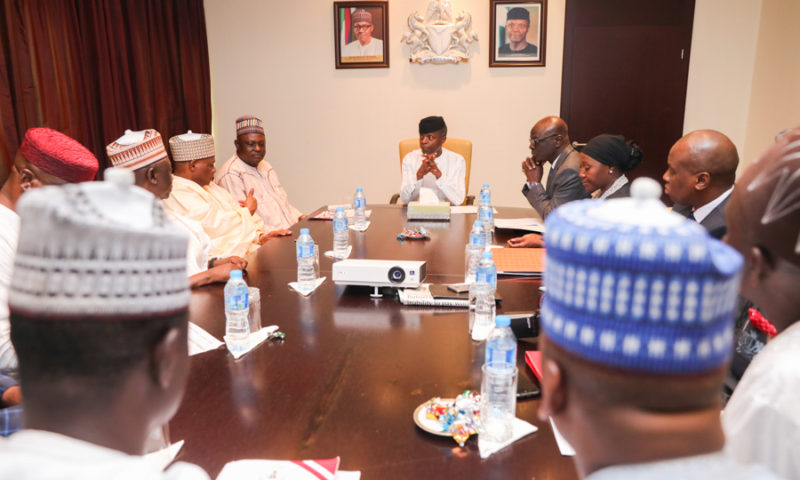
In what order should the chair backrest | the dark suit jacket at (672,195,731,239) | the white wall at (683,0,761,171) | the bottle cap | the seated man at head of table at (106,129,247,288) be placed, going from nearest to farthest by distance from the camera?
the bottle cap → the dark suit jacket at (672,195,731,239) → the seated man at head of table at (106,129,247,288) → the chair backrest → the white wall at (683,0,761,171)

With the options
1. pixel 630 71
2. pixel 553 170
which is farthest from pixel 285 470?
pixel 630 71

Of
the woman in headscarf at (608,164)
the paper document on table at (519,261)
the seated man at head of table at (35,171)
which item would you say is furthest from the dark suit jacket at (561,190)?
the seated man at head of table at (35,171)

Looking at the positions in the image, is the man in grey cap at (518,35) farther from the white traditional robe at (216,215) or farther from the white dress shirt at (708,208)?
the white dress shirt at (708,208)

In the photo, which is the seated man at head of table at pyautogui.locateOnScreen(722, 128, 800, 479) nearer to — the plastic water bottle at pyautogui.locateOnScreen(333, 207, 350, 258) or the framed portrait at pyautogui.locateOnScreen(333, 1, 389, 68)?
the plastic water bottle at pyautogui.locateOnScreen(333, 207, 350, 258)

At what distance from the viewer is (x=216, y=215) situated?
335cm

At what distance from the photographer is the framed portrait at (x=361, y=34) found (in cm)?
535

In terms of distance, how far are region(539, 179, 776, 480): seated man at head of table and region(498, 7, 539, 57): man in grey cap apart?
5040mm

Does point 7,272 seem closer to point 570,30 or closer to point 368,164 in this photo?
point 368,164

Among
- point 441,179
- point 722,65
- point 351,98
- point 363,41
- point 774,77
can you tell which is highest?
point 363,41

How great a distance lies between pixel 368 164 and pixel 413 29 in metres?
1.35

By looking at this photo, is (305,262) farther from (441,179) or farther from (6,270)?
(441,179)

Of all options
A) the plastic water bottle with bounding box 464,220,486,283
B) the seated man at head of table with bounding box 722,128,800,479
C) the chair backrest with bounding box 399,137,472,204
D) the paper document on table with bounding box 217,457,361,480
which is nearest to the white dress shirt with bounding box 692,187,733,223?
the plastic water bottle with bounding box 464,220,486,283

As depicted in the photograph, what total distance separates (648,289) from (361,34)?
17.2 feet

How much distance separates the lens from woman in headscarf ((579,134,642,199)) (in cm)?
320
